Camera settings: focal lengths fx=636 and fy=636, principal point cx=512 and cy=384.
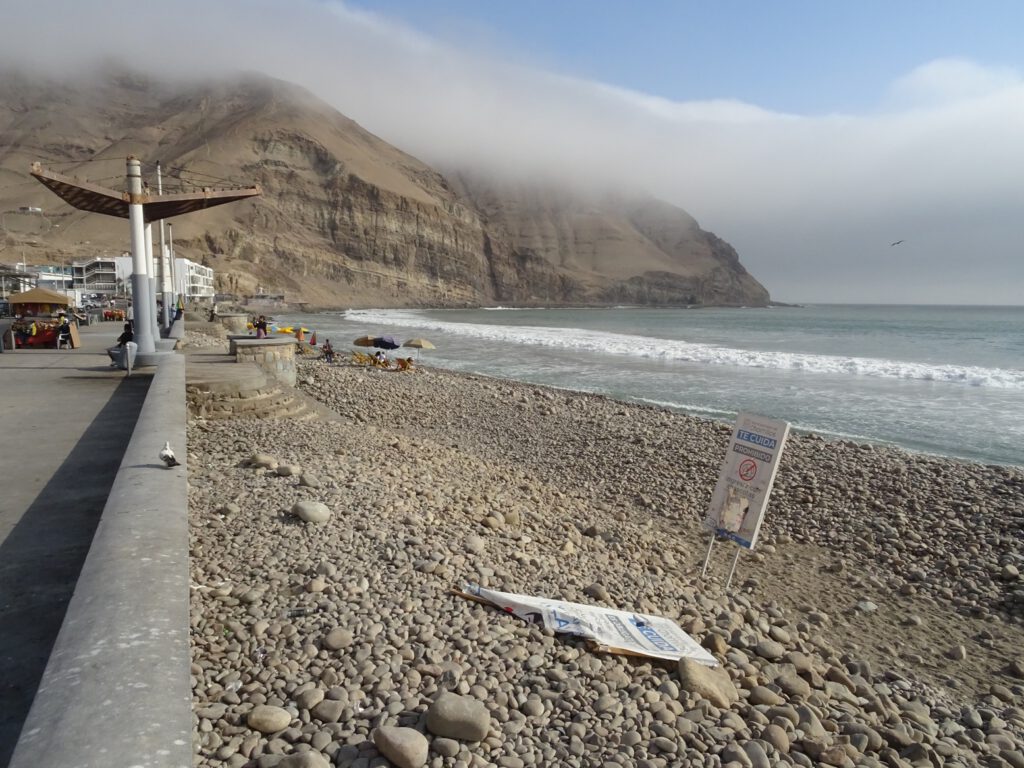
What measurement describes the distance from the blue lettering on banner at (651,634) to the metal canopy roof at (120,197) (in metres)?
11.5

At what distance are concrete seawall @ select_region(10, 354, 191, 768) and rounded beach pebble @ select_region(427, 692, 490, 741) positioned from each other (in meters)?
1.01

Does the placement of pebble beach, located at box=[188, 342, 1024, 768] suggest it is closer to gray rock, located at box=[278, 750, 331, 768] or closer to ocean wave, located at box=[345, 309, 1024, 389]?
gray rock, located at box=[278, 750, 331, 768]

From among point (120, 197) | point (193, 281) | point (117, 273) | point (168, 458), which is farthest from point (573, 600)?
point (117, 273)

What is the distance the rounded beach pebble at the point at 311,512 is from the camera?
4945 mm

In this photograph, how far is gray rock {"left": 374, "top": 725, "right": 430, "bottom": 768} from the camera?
2.47m

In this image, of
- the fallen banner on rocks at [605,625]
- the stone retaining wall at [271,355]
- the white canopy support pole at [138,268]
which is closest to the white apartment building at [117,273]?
the stone retaining wall at [271,355]

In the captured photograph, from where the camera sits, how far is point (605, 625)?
12.6 ft

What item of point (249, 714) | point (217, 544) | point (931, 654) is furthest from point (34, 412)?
point (931, 654)

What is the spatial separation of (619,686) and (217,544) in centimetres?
287

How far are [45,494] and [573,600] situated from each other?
409 centimetres

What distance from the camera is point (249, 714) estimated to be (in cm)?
267

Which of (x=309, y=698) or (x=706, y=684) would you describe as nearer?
(x=309, y=698)

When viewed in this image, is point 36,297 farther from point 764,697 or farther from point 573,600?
point 764,697

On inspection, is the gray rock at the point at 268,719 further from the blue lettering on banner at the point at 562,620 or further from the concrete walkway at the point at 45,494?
the blue lettering on banner at the point at 562,620
